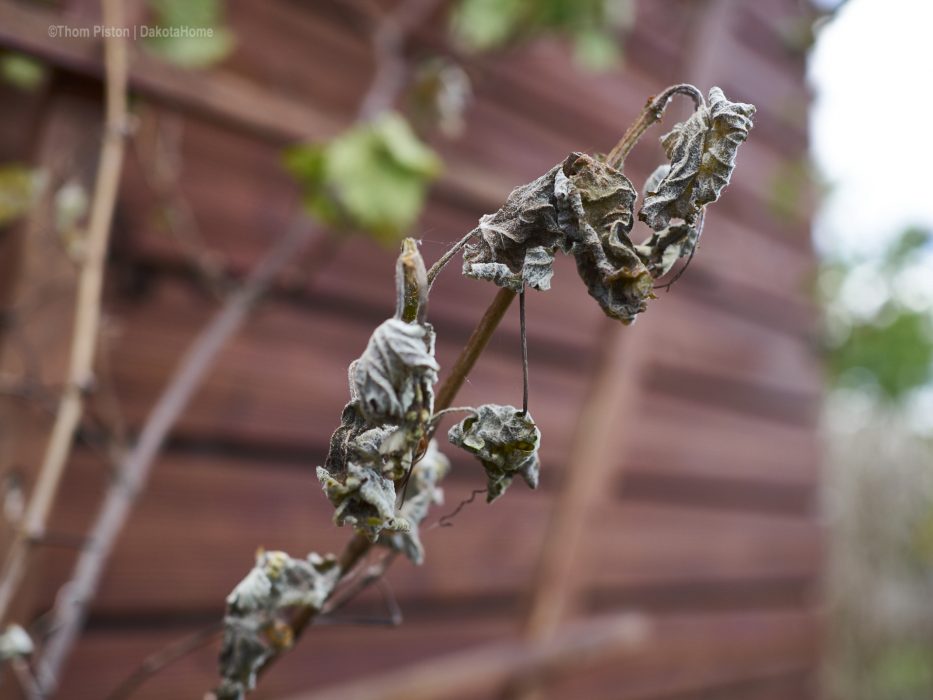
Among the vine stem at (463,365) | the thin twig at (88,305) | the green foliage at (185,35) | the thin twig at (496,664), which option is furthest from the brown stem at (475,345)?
the thin twig at (496,664)

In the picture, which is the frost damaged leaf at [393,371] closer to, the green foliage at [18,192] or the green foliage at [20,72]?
the green foliage at [18,192]

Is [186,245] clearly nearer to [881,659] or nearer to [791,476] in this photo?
[791,476]

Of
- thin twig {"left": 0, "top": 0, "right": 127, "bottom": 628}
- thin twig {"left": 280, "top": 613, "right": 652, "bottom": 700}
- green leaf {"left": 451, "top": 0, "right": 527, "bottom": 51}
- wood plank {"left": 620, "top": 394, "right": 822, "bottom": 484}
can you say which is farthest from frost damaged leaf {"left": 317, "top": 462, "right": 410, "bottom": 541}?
wood plank {"left": 620, "top": 394, "right": 822, "bottom": 484}

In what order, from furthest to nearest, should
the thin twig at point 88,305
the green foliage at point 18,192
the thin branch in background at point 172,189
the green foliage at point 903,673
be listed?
the green foliage at point 903,673 → the thin branch in background at point 172,189 → the green foliage at point 18,192 → the thin twig at point 88,305

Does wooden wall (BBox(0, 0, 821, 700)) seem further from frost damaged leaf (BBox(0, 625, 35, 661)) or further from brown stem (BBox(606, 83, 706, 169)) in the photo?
frost damaged leaf (BBox(0, 625, 35, 661))

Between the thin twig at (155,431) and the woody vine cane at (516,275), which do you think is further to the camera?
the thin twig at (155,431)

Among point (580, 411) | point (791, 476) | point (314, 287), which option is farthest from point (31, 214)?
point (791, 476)
